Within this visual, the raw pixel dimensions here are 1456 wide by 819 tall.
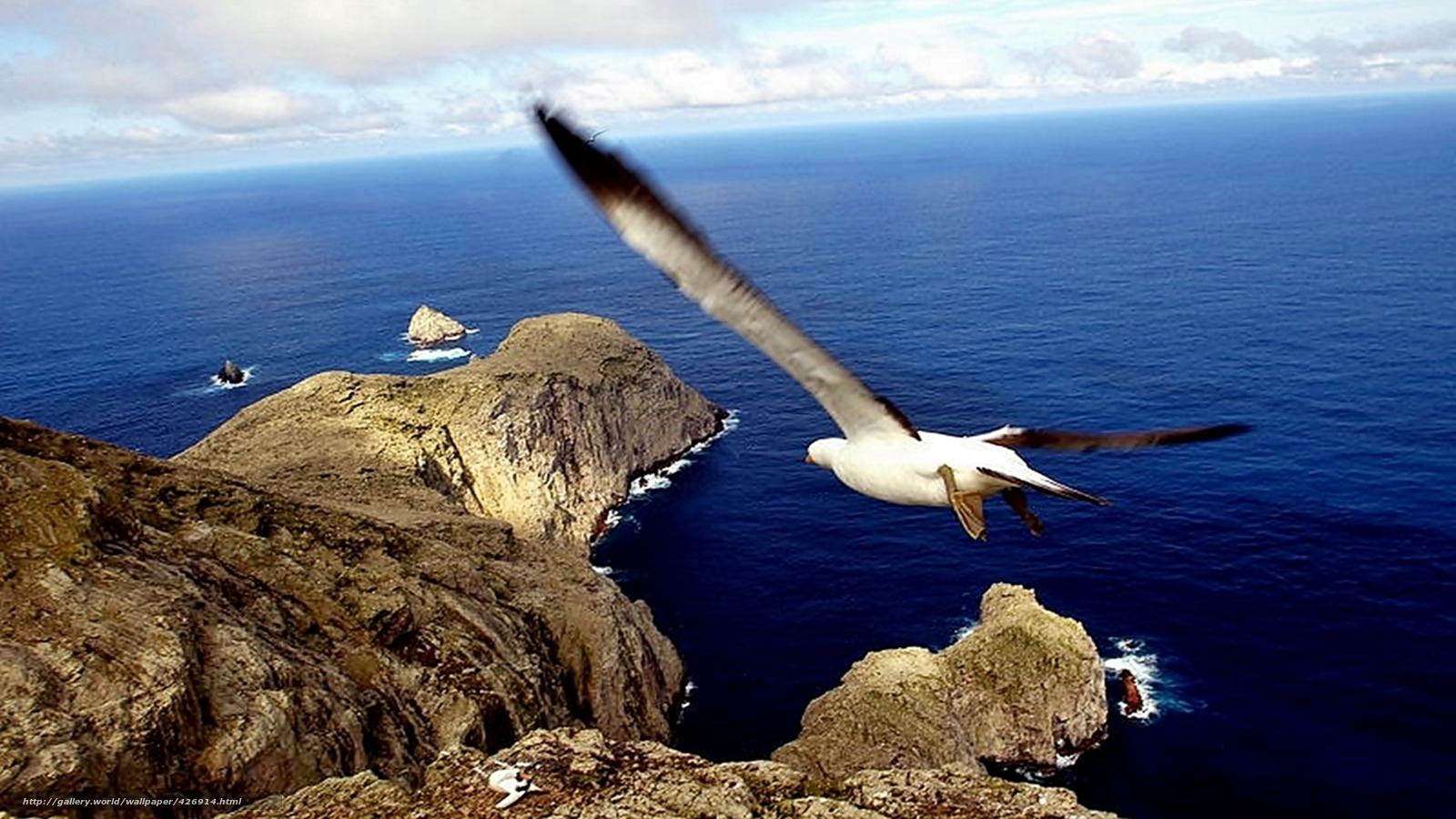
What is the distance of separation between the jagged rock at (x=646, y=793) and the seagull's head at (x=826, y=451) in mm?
9532

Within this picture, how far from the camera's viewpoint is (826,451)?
11898 mm

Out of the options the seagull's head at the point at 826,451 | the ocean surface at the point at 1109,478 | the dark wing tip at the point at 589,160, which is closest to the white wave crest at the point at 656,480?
the ocean surface at the point at 1109,478

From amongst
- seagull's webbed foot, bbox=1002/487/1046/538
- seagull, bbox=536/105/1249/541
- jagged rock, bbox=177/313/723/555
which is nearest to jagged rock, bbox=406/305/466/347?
jagged rock, bbox=177/313/723/555

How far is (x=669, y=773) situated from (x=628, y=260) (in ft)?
551

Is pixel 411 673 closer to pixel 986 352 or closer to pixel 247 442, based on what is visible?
pixel 247 442

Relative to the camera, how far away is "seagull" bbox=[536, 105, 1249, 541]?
6.23 m

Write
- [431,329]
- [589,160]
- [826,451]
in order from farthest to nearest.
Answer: [431,329], [826,451], [589,160]

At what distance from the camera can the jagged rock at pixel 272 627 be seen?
2277cm

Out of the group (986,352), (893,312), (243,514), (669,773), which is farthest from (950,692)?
(893,312)

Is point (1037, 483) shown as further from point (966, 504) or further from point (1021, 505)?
point (1021, 505)

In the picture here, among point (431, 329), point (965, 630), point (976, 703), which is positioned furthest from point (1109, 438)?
point (431, 329)

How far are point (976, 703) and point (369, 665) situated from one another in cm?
2817

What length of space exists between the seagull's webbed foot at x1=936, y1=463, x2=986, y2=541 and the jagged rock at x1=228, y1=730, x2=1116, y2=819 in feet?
35.5

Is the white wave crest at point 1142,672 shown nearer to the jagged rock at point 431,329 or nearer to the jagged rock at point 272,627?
the jagged rock at point 272,627
